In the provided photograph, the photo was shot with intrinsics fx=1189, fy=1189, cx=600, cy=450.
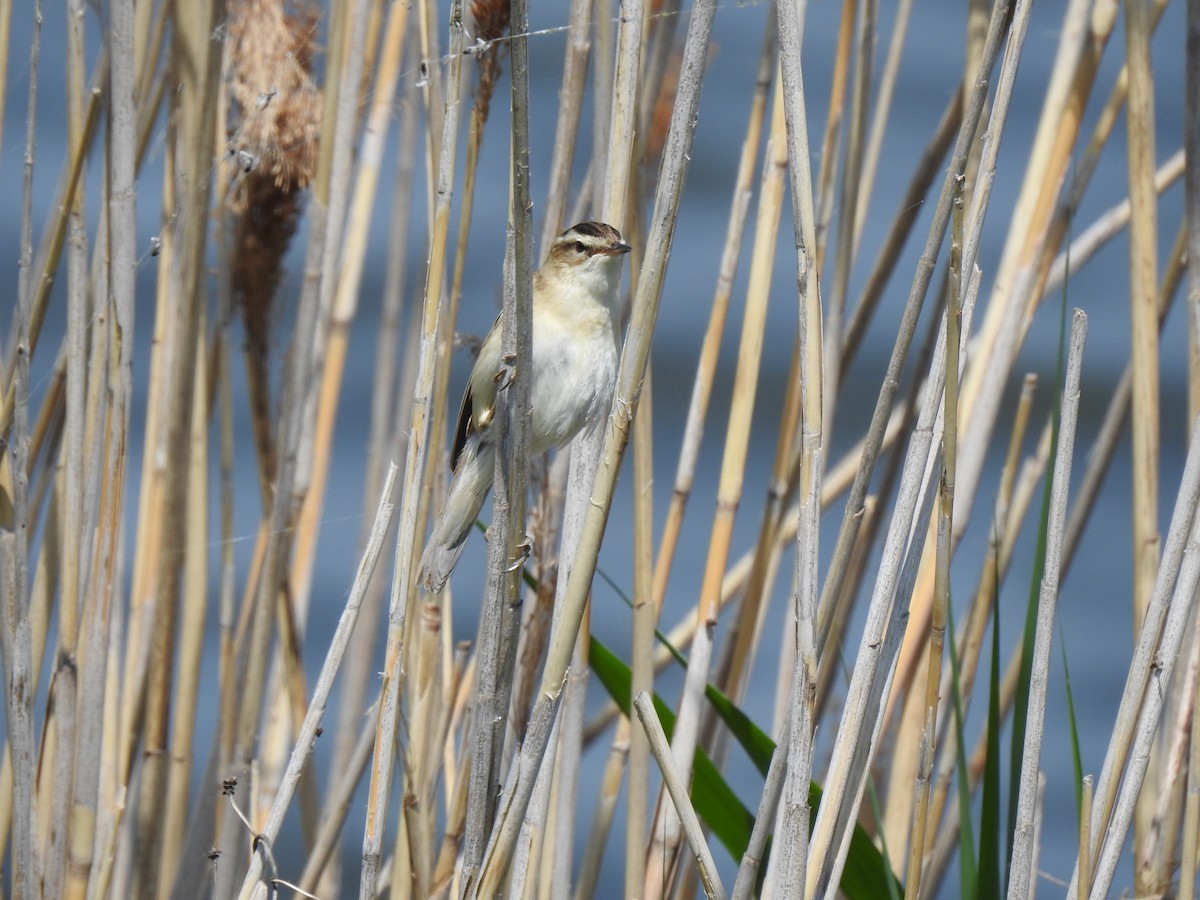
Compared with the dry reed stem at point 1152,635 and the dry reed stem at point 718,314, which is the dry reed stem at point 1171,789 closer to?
the dry reed stem at point 1152,635

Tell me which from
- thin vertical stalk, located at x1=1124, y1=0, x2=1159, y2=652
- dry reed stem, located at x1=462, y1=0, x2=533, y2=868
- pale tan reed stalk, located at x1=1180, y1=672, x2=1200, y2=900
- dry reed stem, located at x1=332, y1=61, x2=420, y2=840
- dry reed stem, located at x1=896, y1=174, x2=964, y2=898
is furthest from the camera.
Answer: dry reed stem, located at x1=332, y1=61, x2=420, y2=840

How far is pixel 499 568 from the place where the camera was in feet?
3.33

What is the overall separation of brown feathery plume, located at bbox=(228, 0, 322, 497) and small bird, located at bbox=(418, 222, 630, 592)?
34cm

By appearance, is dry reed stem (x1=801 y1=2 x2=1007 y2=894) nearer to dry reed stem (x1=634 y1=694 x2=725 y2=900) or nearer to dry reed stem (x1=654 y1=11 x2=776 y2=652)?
dry reed stem (x1=634 y1=694 x2=725 y2=900)

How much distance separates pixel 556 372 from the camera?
164 centimetres

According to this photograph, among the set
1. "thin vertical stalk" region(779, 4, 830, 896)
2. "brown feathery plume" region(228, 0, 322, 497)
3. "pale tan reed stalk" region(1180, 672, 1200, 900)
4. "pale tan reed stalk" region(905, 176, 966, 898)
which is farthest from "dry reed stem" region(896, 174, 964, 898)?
"brown feathery plume" region(228, 0, 322, 497)

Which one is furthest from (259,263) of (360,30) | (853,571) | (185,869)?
(853,571)

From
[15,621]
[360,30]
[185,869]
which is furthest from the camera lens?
[185,869]

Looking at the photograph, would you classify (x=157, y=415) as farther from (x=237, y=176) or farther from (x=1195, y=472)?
(x=1195, y=472)

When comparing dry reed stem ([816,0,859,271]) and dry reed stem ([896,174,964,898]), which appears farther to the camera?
dry reed stem ([816,0,859,271])

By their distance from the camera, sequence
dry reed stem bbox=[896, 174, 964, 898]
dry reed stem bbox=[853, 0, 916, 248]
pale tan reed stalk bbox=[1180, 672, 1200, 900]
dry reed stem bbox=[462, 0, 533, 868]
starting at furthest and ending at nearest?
dry reed stem bbox=[853, 0, 916, 248], pale tan reed stalk bbox=[1180, 672, 1200, 900], dry reed stem bbox=[896, 174, 964, 898], dry reed stem bbox=[462, 0, 533, 868]

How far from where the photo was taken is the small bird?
5.07ft

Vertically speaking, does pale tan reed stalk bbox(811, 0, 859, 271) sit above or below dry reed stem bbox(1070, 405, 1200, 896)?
above

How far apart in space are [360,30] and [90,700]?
89cm
